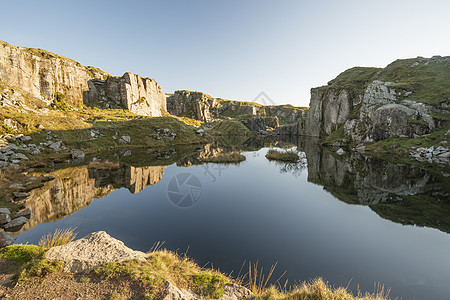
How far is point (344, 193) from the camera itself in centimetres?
2138

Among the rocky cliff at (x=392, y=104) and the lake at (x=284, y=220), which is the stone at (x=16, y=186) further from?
the rocky cliff at (x=392, y=104)

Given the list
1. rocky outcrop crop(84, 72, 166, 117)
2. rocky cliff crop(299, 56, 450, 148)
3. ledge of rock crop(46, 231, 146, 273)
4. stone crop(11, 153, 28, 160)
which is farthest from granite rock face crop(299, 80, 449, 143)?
rocky outcrop crop(84, 72, 166, 117)

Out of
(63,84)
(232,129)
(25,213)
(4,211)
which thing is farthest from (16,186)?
(232,129)

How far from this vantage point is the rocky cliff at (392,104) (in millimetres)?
51719

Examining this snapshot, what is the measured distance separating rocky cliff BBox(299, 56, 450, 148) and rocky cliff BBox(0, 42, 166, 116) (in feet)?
355

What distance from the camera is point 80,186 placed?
864 inches

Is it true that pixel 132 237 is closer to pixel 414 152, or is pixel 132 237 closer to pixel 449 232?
pixel 449 232

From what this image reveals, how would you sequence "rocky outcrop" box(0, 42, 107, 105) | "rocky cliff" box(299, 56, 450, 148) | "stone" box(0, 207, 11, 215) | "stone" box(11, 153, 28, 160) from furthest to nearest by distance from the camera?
"rocky outcrop" box(0, 42, 107, 105), "rocky cliff" box(299, 56, 450, 148), "stone" box(11, 153, 28, 160), "stone" box(0, 207, 11, 215)

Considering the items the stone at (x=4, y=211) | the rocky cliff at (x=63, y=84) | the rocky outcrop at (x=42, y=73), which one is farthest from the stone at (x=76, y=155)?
the rocky outcrop at (x=42, y=73)

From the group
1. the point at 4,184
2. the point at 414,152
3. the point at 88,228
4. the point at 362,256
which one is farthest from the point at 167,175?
the point at 414,152

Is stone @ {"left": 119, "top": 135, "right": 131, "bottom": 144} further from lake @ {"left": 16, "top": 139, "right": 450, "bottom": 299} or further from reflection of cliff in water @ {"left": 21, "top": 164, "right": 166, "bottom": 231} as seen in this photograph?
lake @ {"left": 16, "top": 139, "right": 450, "bottom": 299}

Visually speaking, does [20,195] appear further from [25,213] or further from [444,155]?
[444,155]

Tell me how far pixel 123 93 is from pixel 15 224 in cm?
12361

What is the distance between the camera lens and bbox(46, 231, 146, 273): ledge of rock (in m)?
7.10
